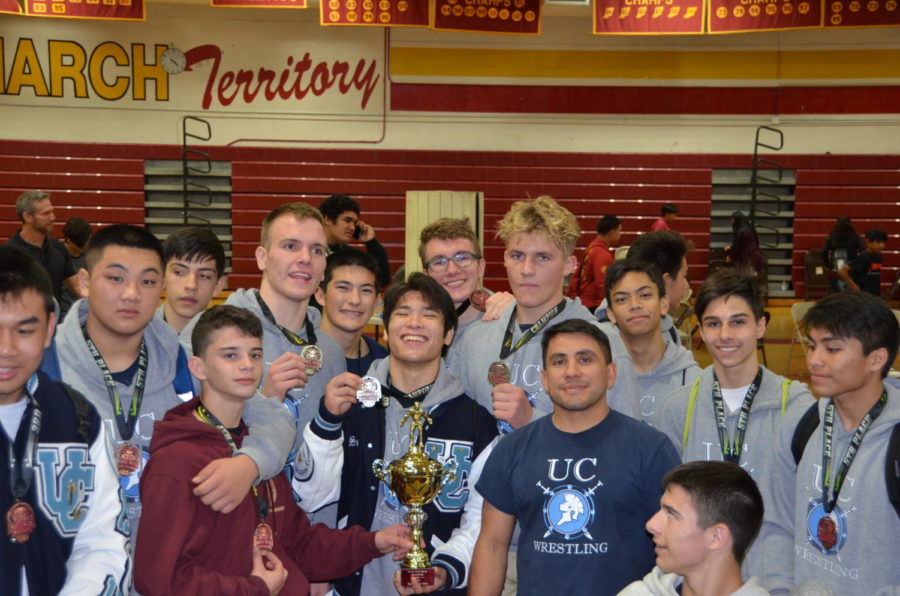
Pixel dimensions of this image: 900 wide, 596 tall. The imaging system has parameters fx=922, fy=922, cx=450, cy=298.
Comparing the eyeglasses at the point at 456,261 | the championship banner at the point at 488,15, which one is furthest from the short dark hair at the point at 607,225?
the eyeglasses at the point at 456,261

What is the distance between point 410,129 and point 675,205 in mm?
5004

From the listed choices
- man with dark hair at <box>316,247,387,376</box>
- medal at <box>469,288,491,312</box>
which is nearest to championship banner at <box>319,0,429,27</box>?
medal at <box>469,288,491,312</box>

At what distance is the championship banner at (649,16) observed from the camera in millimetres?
11070

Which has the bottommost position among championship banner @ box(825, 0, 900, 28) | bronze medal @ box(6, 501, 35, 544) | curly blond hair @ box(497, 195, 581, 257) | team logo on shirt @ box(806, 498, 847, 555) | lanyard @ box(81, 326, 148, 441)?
team logo on shirt @ box(806, 498, 847, 555)

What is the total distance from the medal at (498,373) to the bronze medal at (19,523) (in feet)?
6.51

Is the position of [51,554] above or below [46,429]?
below

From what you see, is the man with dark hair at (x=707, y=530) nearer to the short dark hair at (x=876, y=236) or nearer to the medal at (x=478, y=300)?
the medal at (x=478, y=300)

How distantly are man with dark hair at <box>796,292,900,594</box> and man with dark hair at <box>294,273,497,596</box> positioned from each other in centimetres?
126

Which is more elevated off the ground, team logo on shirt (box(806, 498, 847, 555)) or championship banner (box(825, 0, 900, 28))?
championship banner (box(825, 0, 900, 28))

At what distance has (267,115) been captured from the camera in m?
16.5

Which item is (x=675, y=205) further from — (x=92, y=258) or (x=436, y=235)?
(x=92, y=258)

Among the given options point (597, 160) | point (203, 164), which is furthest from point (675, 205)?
point (203, 164)

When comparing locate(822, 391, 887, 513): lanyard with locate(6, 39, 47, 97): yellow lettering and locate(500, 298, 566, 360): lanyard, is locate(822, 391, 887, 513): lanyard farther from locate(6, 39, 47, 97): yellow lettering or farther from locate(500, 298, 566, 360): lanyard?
locate(6, 39, 47, 97): yellow lettering

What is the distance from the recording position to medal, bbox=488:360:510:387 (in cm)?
407
